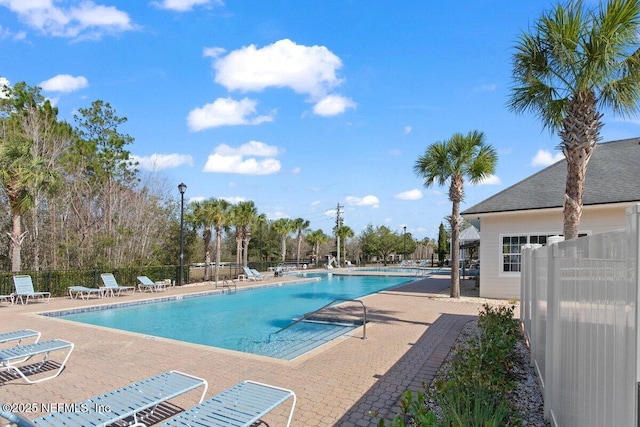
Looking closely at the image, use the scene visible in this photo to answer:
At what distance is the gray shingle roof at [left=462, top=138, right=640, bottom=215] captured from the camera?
12.6 m

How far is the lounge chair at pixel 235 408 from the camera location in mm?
3271

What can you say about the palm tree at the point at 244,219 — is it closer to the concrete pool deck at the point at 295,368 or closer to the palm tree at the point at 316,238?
the palm tree at the point at 316,238

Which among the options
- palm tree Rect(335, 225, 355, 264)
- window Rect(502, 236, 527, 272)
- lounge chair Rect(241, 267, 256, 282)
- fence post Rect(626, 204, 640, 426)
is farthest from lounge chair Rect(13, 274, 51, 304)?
palm tree Rect(335, 225, 355, 264)

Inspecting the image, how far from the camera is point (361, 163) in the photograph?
77.2 ft

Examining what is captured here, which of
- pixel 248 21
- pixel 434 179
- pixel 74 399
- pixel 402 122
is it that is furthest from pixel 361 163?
pixel 74 399

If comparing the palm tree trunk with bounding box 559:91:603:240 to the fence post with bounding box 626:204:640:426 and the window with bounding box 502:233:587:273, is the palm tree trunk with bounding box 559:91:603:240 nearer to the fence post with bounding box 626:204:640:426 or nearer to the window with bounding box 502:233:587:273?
the fence post with bounding box 626:204:640:426

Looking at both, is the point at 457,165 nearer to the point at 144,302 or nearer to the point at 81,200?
the point at 144,302

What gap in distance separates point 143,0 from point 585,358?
41.4 ft

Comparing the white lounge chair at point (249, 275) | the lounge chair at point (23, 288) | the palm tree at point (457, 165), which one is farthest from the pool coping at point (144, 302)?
the palm tree at point (457, 165)

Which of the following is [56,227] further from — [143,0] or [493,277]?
[493,277]

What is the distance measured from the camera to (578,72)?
6211 millimetres

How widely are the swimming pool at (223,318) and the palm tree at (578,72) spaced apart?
6.21 m

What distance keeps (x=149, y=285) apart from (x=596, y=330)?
1797 centimetres

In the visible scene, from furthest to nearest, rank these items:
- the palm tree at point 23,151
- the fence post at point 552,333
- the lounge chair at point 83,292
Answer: the lounge chair at point 83,292
the palm tree at point 23,151
the fence post at point 552,333
